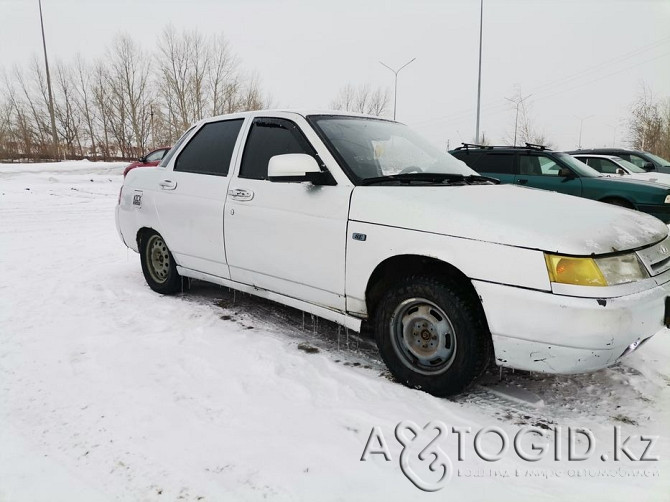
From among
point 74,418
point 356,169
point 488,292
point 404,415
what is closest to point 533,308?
point 488,292

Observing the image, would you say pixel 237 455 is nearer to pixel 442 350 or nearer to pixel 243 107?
pixel 442 350

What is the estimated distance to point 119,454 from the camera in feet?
7.23

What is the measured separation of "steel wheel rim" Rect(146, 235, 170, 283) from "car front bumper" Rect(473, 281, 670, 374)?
3312 millimetres

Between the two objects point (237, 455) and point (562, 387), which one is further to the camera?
point (562, 387)

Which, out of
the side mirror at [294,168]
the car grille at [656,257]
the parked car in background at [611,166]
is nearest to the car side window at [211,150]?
the side mirror at [294,168]

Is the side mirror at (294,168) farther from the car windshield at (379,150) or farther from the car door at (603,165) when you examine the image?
the car door at (603,165)

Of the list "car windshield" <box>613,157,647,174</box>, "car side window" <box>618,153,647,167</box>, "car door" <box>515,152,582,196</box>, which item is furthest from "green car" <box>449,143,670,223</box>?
"car side window" <box>618,153,647,167</box>

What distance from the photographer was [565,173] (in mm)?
8359

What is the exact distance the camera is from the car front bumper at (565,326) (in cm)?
223

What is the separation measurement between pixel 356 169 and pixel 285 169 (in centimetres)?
48

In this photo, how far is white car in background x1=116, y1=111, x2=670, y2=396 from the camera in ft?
7.52

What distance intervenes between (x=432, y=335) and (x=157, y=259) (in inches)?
127

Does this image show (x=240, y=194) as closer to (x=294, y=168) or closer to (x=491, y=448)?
(x=294, y=168)

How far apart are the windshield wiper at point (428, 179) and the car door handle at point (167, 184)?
2142 millimetres
